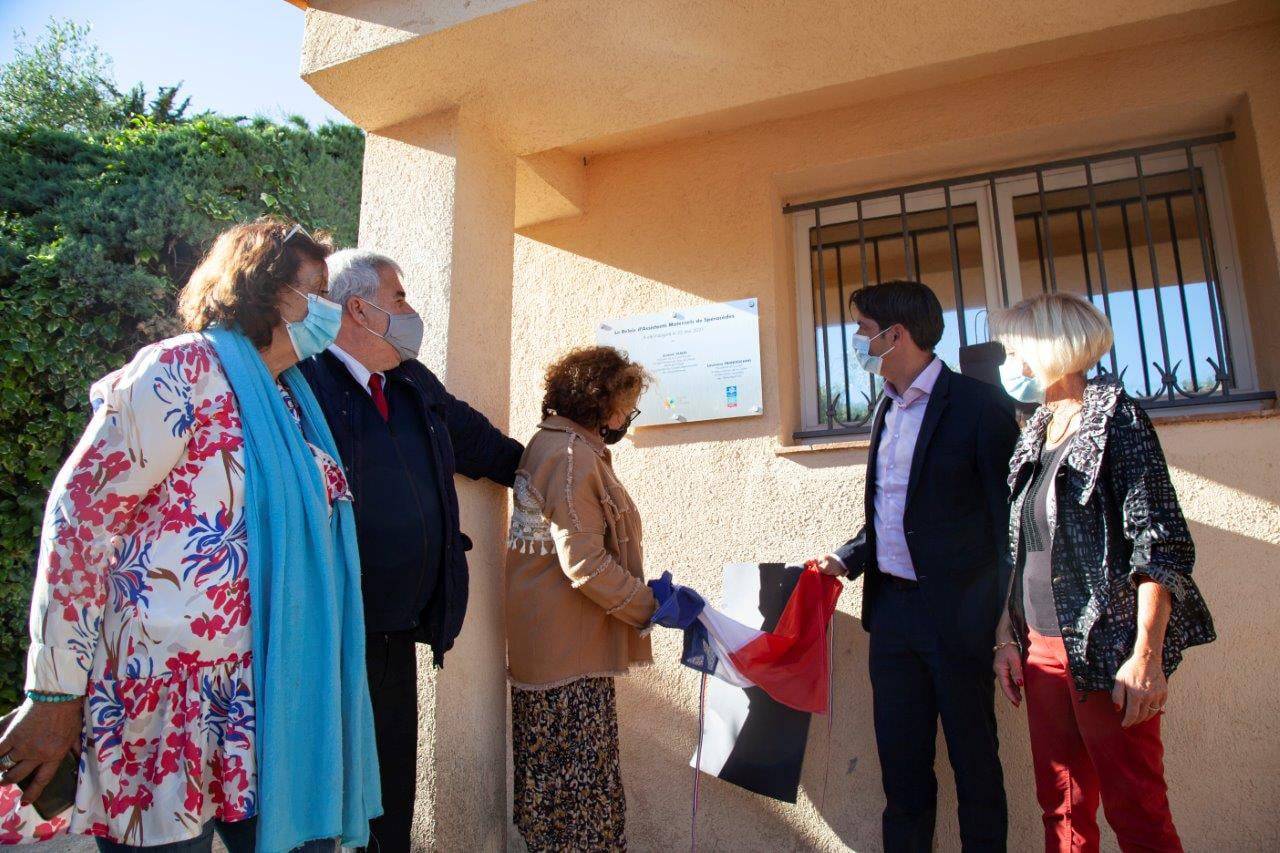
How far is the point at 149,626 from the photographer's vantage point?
1644 mm

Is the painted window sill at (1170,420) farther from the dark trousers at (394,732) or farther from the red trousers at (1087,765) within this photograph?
the dark trousers at (394,732)

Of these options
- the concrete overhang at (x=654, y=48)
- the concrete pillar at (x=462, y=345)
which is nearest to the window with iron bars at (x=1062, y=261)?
the concrete overhang at (x=654, y=48)

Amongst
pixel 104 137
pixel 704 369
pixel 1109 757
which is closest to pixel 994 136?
pixel 704 369

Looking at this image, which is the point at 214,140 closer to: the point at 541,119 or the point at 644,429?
the point at 541,119

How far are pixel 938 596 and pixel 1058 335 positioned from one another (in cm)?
90

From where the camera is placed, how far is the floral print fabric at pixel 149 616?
1.58 meters

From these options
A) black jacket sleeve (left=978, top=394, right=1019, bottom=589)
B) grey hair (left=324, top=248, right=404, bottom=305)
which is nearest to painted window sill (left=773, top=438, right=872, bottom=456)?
black jacket sleeve (left=978, top=394, right=1019, bottom=589)

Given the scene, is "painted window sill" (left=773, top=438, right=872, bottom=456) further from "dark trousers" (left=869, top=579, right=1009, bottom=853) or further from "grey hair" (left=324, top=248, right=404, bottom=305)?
"grey hair" (left=324, top=248, right=404, bottom=305)

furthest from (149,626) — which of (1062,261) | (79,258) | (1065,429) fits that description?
(79,258)

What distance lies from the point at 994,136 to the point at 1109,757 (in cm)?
262

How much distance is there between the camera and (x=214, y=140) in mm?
6816

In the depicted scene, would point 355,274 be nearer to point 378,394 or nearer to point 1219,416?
point 378,394

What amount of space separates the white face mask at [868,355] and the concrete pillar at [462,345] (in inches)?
57.3

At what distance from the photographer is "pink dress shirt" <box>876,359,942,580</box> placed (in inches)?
115
